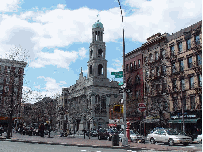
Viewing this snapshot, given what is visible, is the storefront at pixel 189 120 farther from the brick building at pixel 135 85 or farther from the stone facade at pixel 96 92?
the stone facade at pixel 96 92

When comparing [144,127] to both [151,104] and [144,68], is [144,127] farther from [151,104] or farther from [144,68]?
[144,68]

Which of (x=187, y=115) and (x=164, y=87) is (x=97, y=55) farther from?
(x=187, y=115)

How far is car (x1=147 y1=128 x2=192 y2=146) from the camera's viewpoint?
22.3 meters

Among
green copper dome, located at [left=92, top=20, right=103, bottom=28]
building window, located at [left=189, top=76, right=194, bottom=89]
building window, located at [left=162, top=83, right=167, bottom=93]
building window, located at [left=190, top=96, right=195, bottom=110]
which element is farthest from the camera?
green copper dome, located at [left=92, top=20, right=103, bottom=28]

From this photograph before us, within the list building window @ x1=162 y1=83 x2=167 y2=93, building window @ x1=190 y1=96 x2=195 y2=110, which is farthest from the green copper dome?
building window @ x1=190 y1=96 x2=195 y2=110

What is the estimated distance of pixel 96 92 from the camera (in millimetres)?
78188

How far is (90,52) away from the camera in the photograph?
82.6m

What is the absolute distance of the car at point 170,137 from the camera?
2234cm

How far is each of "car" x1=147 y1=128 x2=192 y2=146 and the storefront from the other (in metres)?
12.1

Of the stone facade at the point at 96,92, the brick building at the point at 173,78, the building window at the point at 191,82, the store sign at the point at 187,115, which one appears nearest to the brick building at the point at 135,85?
the brick building at the point at 173,78

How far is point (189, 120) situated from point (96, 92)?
45.1m

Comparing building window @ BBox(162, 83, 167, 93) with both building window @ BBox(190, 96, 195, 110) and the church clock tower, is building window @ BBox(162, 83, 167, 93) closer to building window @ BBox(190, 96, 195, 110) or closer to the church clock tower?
building window @ BBox(190, 96, 195, 110)

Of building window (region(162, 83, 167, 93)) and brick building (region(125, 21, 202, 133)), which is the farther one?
building window (region(162, 83, 167, 93))

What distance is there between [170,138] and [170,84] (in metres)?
19.2
